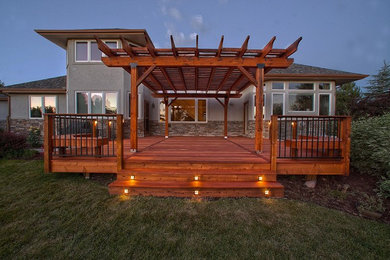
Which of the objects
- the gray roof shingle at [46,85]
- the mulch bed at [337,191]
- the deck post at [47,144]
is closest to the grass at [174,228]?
the mulch bed at [337,191]

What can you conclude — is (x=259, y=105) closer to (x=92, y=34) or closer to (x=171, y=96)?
(x=171, y=96)

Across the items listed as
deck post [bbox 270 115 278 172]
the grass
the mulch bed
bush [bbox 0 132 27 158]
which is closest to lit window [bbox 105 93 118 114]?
bush [bbox 0 132 27 158]

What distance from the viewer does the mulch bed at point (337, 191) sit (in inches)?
122

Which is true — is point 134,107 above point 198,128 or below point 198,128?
above

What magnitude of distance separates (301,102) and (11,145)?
11.7m

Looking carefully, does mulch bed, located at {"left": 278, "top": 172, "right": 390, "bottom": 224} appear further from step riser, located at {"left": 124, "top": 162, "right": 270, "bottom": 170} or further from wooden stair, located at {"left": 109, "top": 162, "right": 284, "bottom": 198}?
step riser, located at {"left": 124, "top": 162, "right": 270, "bottom": 170}

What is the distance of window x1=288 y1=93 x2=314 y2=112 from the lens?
27.9 feet

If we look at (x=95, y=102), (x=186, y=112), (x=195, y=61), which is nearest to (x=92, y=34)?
(x=95, y=102)

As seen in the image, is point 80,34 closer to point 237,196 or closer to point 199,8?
point 237,196

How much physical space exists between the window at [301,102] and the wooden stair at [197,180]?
627 centimetres

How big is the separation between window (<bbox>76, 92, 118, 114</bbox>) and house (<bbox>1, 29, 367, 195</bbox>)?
0.04 meters

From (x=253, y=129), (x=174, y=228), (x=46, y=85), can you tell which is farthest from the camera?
(x=46, y=85)

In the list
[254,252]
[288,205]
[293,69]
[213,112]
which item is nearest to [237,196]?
[288,205]

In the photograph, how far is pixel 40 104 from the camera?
9.64m
